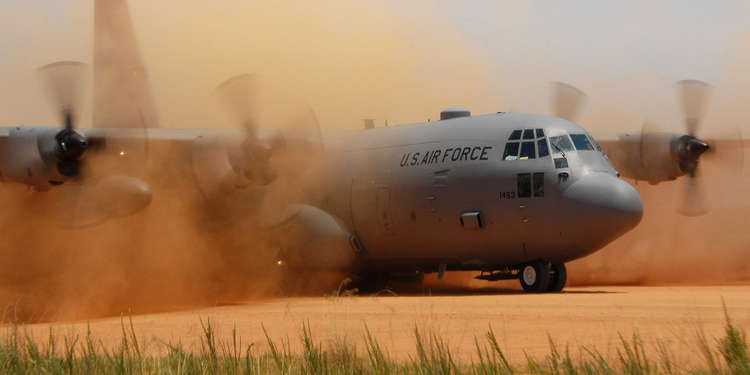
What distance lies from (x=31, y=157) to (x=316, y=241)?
6.43m

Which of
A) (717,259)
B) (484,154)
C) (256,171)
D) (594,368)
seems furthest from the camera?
(717,259)

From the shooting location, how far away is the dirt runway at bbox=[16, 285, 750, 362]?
33.1ft

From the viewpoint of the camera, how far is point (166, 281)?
74.8 ft

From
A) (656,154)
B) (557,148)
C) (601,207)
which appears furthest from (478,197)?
(656,154)

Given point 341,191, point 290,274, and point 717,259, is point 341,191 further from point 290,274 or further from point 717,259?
point 717,259

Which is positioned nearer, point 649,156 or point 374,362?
point 374,362

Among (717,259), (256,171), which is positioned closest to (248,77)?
(256,171)

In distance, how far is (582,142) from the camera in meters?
19.4

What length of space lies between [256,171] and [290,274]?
120 inches

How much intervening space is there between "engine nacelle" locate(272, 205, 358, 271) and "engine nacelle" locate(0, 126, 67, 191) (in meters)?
5.28

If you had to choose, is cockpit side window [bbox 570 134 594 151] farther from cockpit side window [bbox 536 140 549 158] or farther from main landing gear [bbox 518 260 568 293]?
main landing gear [bbox 518 260 568 293]

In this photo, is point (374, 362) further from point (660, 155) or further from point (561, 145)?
point (660, 155)

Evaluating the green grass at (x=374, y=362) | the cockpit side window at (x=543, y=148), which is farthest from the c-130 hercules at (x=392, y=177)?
the green grass at (x=374, y=362)

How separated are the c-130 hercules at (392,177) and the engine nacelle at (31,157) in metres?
0.03
